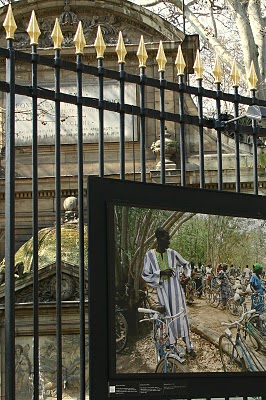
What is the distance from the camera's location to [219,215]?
19.4 feet

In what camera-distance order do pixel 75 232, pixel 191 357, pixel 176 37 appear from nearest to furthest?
pixel 191 357, pixel 75 232, pixel 176 37

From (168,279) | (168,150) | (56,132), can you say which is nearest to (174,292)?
(168,279)

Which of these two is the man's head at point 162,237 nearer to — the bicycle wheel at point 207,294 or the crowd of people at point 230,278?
the crowd of people at point 230,278

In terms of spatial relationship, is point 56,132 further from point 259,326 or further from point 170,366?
point 259,326


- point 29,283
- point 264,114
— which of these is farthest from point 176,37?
point 264,114

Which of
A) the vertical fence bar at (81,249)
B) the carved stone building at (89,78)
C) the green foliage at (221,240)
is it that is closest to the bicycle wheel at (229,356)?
the green foliage at (221,240)

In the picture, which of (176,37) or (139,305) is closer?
(139,305)

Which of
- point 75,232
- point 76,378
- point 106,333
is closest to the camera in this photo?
point 106,333

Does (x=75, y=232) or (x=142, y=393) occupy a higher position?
(x=75, y=232)

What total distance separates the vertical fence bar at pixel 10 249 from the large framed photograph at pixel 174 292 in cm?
47

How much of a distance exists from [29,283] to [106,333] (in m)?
4.66

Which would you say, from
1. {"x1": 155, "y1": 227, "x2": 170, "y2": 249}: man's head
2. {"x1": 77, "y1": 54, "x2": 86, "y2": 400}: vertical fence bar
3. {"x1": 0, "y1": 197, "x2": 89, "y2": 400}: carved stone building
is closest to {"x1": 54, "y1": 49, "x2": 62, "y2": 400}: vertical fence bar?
{"x1": 77, "y1": 54, "x2": 86, "y2": 400}: vertical fence bar

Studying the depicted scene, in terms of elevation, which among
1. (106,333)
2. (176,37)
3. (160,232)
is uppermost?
(176,37)

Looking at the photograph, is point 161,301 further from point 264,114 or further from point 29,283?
point 29,283
